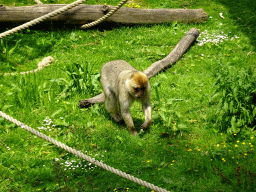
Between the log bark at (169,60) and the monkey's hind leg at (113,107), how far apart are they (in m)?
0.49

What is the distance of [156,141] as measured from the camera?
5250 millimetres

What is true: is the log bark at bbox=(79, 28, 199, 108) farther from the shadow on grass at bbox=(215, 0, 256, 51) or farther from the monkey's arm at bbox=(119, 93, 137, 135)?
the shadow on grass at bbox=(215, 0, 256, 51)

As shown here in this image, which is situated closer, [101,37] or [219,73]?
[219,73]

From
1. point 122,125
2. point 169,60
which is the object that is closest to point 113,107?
point 122,125

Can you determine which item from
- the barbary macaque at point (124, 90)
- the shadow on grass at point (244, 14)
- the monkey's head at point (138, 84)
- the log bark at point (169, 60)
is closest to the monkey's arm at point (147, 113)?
the barbary macaque at point (124, 90)

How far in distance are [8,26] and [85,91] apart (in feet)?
12.2

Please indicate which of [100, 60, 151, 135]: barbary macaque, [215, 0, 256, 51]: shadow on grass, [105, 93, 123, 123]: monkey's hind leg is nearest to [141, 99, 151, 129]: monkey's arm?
[100, 60, 151, 135]: barbary macaque

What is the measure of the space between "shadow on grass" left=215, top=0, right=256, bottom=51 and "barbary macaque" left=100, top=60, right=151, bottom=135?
4474mm

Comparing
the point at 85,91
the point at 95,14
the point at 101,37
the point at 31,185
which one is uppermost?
the point at 95,14

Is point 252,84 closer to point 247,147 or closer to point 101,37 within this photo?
point 247,147

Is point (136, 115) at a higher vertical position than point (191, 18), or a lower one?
lower

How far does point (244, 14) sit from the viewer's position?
10.2 meters

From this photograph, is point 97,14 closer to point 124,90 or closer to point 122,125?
point 122,125

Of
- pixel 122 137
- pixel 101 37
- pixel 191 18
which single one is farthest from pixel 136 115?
pixel 191 18
